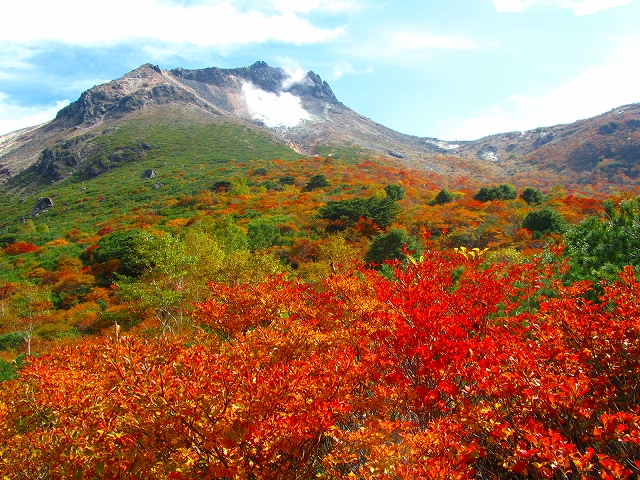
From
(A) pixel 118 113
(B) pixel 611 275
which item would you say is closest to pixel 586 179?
(B) pixel 611 275

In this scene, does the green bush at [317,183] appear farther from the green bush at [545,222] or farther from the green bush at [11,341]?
the green bush at [11,341]

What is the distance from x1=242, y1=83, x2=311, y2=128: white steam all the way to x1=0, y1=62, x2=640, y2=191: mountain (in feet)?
A: 1.28

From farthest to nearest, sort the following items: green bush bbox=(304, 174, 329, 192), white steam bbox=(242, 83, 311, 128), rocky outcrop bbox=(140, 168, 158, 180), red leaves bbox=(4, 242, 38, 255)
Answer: white steam bbox=(242, 83, 311, 128) < rocky outcrop bbox=(140, 168, 158, 180) < green bush bbox=(304, 174, 329, 192) < red leaves bbox=(4, 242, 38, 255)

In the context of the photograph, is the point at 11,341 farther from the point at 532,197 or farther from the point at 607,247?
the point at 532,197

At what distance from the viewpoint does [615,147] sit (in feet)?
272

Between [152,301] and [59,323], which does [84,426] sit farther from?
[59,323]

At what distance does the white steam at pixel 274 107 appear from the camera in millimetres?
136475

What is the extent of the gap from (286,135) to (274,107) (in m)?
40.7

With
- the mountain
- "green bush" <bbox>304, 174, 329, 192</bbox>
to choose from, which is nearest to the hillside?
"green bush" <bbox>304, 174, 329, 192</bbox>

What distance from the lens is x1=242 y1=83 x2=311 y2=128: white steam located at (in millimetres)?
136475

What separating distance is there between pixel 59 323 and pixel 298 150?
278ft

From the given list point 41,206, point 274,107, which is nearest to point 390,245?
point 41,206

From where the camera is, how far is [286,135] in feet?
384

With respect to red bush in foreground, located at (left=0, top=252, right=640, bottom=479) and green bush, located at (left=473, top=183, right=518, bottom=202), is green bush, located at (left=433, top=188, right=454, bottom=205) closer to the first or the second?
green bush, located at (left=473, top=183, right=518, bottom=202)
